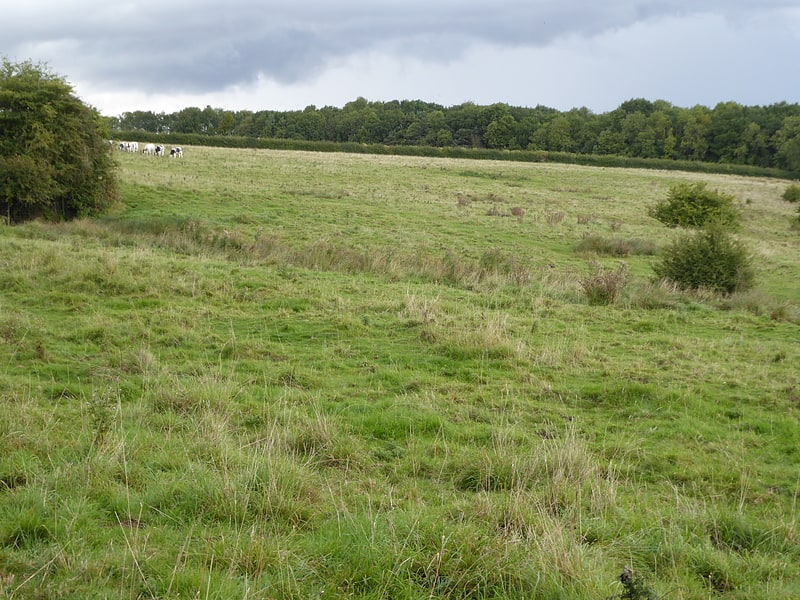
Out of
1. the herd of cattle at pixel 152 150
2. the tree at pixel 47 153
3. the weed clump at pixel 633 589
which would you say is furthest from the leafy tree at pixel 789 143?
the weed clump at pixel 633 589

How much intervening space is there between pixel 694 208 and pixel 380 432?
122 ft

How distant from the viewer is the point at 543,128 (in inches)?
4611

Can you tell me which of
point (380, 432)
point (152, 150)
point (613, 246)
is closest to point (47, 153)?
point (613, 246)

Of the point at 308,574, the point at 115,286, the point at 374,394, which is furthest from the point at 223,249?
the point at 308,574

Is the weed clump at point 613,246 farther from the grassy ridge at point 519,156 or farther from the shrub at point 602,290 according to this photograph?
the grassy ridge at point 519,156

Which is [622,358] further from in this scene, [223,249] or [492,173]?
[492,173]

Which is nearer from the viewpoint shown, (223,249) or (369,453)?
(369,453)

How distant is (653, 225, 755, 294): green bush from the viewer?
21266mm

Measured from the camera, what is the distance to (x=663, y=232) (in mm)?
36688

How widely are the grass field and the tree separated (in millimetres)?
9687

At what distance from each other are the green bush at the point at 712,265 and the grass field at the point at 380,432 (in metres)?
2.24

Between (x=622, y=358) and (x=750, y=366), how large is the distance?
2068 mm

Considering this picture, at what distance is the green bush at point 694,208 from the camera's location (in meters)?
38.6

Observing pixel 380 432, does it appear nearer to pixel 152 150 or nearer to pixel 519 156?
pixel 152 150
